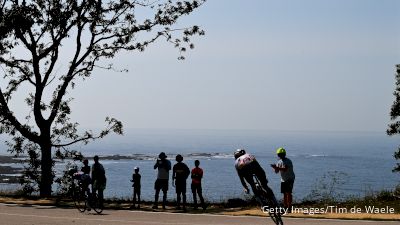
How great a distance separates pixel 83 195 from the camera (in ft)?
65.7

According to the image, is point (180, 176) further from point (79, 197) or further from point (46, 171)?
point (46, 171)

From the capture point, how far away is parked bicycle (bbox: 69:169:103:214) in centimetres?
1977

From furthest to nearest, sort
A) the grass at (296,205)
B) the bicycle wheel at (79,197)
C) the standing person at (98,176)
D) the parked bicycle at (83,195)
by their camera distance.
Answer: the standing person at (98,176), the bicycle wheel at (79,197), the parked bicycle at (83,195), the grass at (296,205)

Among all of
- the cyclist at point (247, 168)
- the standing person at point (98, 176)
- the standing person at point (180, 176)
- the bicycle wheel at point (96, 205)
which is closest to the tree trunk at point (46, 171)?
the standing person at point (98, 176)

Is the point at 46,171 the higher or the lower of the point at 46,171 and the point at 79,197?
the higher

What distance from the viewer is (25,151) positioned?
29.6 metres

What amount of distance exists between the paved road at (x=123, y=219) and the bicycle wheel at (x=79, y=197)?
1.08ft

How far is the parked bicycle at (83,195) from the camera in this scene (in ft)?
64.8

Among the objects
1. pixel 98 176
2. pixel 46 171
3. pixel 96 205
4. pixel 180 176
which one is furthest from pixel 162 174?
pixel 46 171

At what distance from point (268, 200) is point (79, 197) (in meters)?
8.73

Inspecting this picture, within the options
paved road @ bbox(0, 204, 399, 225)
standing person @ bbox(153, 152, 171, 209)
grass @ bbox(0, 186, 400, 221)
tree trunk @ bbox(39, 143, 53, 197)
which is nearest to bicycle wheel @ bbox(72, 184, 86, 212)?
paved road @ bbox(0, 204, 399, 225)

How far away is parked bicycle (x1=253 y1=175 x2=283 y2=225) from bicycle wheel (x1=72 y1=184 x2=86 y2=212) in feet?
26.5

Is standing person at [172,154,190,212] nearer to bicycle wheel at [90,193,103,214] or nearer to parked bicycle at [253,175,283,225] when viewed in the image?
bicycle wheel at [90,193,103,214]

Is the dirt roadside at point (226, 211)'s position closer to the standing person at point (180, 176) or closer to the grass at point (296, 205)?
the grass at point (296, 205)
